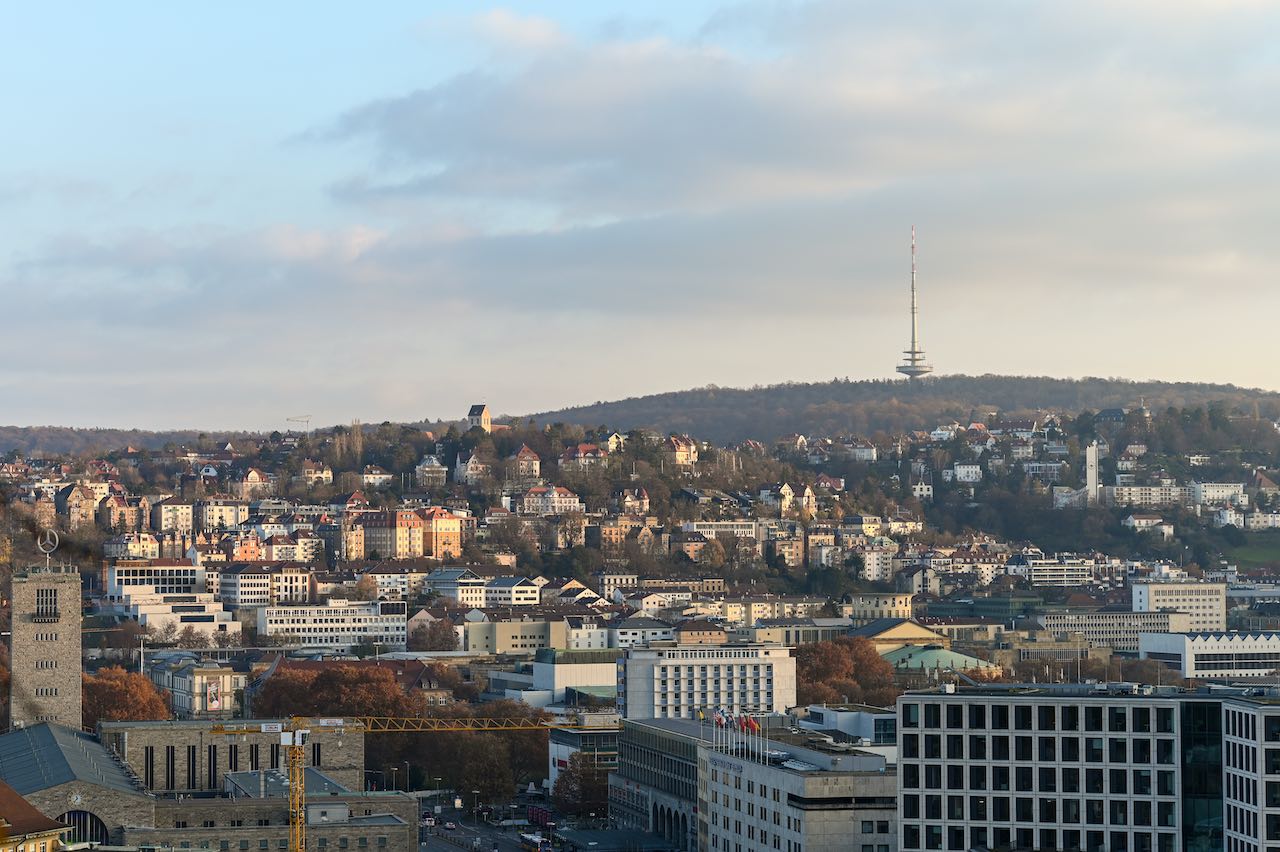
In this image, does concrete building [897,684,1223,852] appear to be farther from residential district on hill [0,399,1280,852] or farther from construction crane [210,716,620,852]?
construction crane [210,716,620,852]

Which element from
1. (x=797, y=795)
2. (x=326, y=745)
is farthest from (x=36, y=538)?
(x=797, y=795)

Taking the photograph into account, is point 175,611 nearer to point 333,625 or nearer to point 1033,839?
point 333,625

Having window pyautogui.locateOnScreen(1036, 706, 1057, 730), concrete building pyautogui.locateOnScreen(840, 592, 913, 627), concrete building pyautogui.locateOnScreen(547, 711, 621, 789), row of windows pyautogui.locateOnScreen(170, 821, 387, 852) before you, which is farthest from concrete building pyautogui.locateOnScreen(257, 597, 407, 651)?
window pyautogui.locateOnScreen(1036, 706, 1057, 730)

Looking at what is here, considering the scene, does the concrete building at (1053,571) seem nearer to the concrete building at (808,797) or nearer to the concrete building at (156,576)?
the concrete building at (156,576)

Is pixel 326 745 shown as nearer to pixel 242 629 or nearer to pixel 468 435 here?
pixel 242 629

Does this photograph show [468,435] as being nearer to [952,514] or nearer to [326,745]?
[952,514]

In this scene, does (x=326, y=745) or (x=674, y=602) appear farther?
(x=674, y=602)

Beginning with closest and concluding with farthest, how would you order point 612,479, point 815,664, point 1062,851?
point 1062,851
point 815,664
point 612,479

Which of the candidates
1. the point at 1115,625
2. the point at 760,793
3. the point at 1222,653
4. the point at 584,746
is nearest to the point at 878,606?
the point at 1115,625

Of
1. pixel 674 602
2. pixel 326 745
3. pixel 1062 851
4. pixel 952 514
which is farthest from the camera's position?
pixel 952 514
